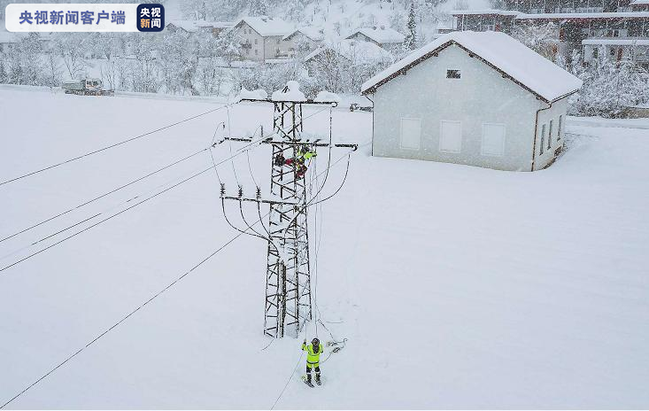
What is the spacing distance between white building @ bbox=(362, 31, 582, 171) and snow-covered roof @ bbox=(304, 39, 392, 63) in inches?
1087

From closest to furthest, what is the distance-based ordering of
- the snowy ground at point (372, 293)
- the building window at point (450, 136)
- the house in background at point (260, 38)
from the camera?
the snowy ground at point (372, 293) < the building window at point (450, 136) < the house in background at point (260, 38)

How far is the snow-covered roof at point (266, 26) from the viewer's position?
75625 mm

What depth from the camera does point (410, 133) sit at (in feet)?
91.6

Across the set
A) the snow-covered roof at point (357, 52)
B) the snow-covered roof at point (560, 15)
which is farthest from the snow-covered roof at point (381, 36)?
the snow-covered roof at point (560, 15)

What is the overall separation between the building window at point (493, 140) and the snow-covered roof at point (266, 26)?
5423cm

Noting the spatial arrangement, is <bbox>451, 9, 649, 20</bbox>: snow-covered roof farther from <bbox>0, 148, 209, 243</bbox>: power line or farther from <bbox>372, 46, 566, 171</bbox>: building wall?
<bbox>0, 148, 209, 243</bbox>: power line

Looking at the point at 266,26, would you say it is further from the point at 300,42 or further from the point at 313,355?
the point at 313,355

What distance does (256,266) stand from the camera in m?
18.9

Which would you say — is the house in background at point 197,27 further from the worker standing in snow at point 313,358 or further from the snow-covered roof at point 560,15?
the worker standing in snow at point 313,358

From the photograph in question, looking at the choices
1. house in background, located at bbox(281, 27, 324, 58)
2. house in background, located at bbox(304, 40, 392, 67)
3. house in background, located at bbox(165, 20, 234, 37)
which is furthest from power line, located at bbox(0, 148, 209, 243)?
house in background, located at bbox(165, 20, 234, 37)

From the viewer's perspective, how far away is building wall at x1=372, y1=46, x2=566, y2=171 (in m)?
25.6

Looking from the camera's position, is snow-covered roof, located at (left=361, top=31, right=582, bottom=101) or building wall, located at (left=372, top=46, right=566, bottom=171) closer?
snow-covered roof, located at (left=361, top=31, right=582, bottom=101)

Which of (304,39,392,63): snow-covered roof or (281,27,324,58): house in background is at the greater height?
(281,27,324,58): house in background

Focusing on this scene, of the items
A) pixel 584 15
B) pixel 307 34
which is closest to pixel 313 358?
pixel 584 15
